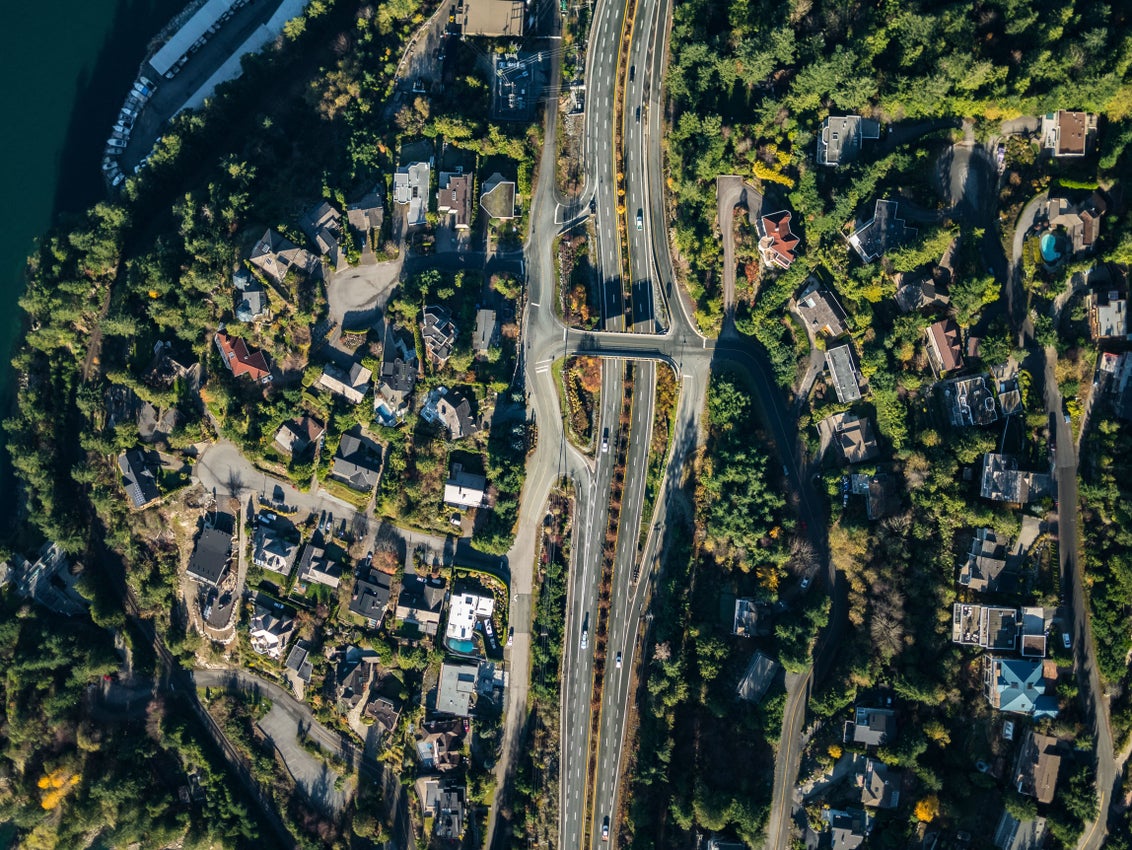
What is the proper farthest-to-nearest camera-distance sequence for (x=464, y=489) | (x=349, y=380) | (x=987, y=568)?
(x=349, y=380) → (x=464, y=489) → (x=987, y=568)

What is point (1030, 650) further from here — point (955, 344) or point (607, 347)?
point (607, 347)

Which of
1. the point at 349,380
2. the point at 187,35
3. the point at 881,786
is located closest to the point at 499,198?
the point at 349,380

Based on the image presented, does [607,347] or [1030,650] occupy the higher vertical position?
[607,347]

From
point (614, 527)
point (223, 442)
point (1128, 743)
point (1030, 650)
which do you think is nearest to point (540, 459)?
point (614, 527)

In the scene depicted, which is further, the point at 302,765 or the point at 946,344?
the point at 302,765

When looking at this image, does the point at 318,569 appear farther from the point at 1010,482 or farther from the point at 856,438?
the point at 1010,482

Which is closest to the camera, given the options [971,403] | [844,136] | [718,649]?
[971,403]
